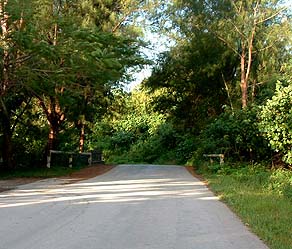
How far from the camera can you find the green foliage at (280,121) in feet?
66.6

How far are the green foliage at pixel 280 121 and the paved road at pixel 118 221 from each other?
7.68 m

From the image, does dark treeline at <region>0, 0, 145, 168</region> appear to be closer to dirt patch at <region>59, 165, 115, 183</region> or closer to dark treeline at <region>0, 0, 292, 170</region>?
dark treeline at <region>0, 0, 292, 170</region>

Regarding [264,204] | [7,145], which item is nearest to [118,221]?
[264,204]

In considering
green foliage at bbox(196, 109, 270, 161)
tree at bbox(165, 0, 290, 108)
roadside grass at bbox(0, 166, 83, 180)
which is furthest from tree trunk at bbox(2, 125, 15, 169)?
tree at bbox(165, 0, 290, 108)

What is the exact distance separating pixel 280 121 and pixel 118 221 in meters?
13.5

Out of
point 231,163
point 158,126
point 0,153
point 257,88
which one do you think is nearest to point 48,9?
point 0,153

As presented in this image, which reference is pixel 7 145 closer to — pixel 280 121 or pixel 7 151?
pixel 7 151

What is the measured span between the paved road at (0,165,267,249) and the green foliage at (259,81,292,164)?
25.2 ft

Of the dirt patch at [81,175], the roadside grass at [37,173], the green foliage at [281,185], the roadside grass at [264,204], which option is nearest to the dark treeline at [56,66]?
the roadside grass at [37,173]

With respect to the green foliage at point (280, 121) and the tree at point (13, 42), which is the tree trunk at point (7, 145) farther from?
the green foliage at point (280, 121)

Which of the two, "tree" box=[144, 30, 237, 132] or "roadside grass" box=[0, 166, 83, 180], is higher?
"tree" box=[144, 30, 237, 132]

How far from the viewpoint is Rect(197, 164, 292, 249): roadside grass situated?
768cm

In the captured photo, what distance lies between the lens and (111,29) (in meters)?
26.0

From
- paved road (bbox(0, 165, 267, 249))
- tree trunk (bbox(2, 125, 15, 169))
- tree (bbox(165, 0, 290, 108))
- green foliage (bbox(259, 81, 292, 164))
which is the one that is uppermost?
tree (bbox(165, 0, 290, 108))
